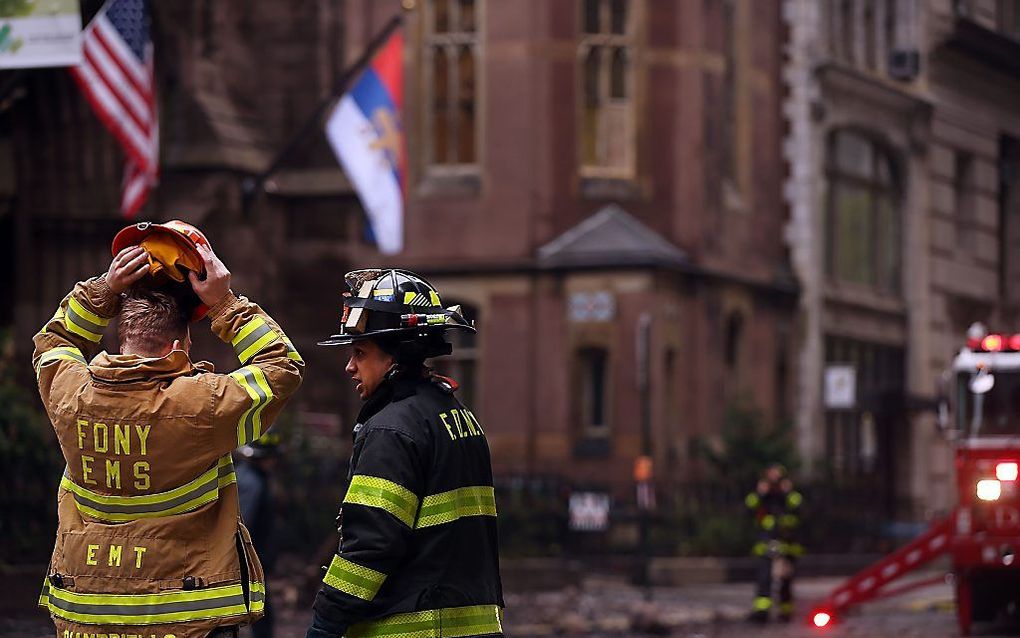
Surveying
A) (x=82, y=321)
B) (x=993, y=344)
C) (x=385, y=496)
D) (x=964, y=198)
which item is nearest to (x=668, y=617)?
(x=993, y=344)

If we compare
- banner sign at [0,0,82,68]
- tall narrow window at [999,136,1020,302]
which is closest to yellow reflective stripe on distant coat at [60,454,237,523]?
banner sign at [0,0,82,68]

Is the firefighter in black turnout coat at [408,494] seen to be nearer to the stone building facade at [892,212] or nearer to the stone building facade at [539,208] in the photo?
the stone building facade at [539,208]

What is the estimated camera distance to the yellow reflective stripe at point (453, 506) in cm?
661

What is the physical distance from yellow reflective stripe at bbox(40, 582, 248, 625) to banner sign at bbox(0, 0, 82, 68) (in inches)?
384

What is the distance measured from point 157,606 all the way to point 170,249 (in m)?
1.05

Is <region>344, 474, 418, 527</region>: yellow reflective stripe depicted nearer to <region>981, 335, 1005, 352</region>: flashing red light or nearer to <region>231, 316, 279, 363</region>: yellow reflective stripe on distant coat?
<region>231, 316, 279, 363</region>: yellow reflective stripe on distant coat

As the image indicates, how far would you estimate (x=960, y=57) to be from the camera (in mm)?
43500

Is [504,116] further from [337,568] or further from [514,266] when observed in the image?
[337,568]

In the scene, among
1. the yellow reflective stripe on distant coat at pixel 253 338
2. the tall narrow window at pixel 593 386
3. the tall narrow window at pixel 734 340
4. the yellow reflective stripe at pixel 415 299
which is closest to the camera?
the yellow reflective stripe on distant coat at pixel 253 338

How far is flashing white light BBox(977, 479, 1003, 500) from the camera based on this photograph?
20234 millimetres

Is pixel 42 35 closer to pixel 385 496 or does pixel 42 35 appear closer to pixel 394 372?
pixel 394 372

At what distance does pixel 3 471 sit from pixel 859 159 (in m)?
24.5

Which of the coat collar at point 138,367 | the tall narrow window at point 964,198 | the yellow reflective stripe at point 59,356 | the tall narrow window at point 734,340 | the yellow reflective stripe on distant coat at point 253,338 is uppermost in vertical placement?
the tall narrow window at point 964,198

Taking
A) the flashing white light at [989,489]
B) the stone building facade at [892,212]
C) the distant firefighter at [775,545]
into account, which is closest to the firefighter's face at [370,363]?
the flashing white light at [989,489]
